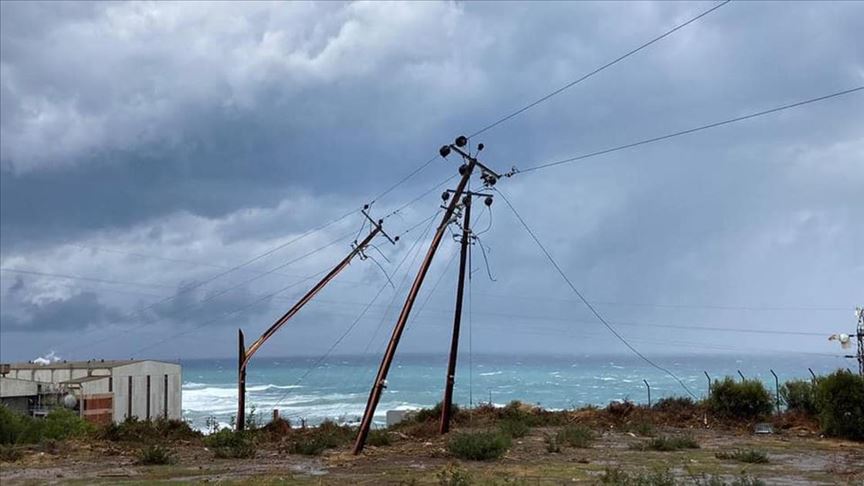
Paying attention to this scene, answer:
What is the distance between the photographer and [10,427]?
3391 cm

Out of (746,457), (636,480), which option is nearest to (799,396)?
(746,457)

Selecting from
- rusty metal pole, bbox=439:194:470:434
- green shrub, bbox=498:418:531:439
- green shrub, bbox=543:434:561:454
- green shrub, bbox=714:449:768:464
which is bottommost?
green shrub, bbox=714:449:768:464

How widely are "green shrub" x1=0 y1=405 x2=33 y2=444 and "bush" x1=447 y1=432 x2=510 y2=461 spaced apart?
20.4m

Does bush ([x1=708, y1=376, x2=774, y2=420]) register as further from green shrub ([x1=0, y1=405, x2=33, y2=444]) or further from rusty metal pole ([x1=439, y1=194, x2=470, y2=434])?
green shrub ([x1=0, y1=405, x2=33, y2=444])

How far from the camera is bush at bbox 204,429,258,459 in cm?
2284

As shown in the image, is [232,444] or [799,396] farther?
[799,396]

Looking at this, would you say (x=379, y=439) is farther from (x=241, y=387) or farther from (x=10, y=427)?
(x=10, y=427)

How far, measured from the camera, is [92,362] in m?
107

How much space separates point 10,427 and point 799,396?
108 feet

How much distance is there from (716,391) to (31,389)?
72.0 metres

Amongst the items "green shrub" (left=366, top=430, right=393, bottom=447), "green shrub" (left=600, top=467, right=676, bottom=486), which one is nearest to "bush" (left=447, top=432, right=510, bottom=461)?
"green shrub" (left=366, top=430, right=393, bottom=447)

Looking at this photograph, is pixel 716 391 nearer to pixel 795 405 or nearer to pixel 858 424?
pixel 795 405

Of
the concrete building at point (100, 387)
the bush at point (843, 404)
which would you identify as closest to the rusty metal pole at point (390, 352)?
the bush at point (843, 404)

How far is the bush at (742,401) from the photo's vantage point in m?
32.3
